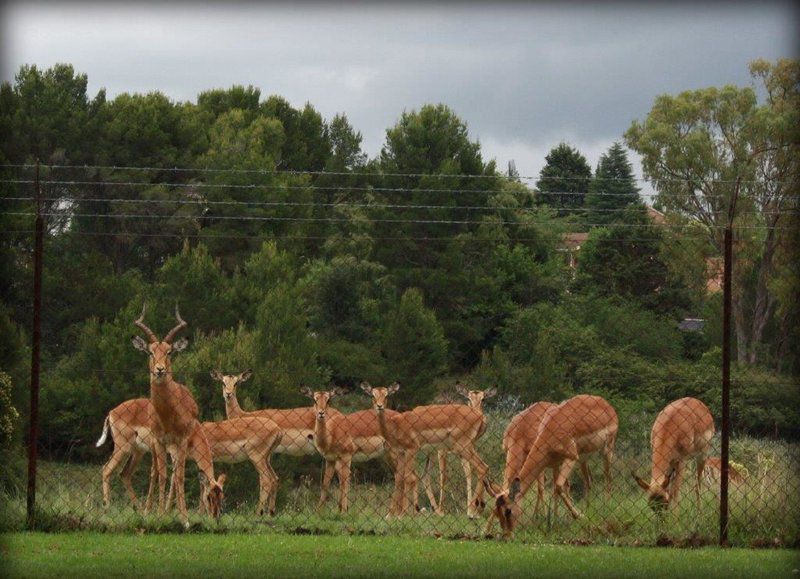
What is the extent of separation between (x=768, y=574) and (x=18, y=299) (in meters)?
33.2

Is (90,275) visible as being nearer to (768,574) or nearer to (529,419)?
(529,419)

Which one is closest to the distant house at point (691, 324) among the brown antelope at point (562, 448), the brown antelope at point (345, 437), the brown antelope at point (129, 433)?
the brown antelope at point (345, 437)

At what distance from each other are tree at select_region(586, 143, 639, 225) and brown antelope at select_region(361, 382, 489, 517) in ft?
144

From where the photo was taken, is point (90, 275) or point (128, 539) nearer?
point (128, 539)

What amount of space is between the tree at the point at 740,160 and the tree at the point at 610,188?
4.93m

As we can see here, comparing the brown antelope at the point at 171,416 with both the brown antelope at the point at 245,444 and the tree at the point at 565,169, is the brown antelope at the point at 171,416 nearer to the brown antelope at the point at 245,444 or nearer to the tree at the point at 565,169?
the brown antelope at the point at 245,444

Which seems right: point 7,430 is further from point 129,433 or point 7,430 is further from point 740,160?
point 740,160

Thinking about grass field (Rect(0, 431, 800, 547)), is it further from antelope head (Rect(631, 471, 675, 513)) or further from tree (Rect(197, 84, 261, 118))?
tree (Rect(197, 84, 261, 118))

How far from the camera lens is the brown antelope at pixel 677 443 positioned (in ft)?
37.9

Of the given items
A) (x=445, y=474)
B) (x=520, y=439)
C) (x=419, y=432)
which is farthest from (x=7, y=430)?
(x=520, y=439)

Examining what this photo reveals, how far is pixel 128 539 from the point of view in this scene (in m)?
9.18

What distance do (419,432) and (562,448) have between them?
227cm

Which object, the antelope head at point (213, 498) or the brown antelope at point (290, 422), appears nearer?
the antelope head at point (213, 498)

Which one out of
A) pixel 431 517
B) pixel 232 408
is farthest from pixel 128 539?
pixel 232 408
